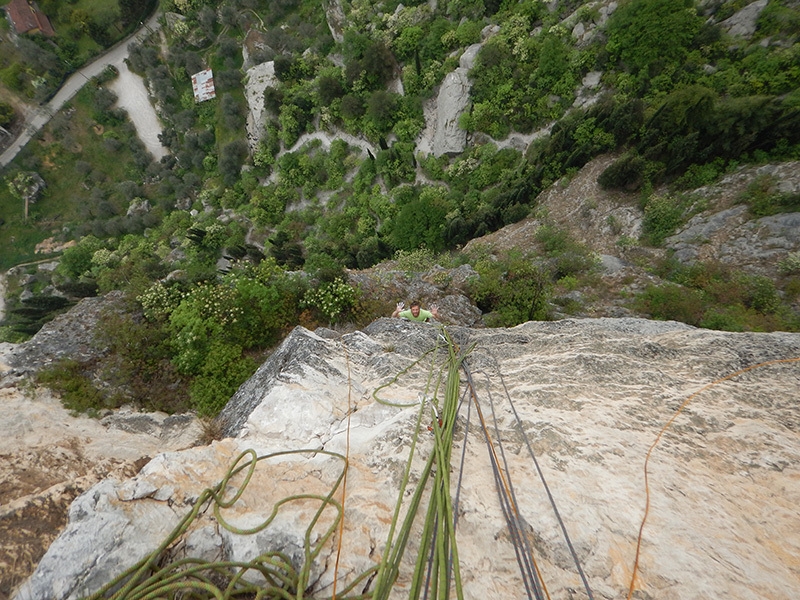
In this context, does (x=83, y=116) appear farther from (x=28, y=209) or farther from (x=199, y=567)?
(x=199, y=567)

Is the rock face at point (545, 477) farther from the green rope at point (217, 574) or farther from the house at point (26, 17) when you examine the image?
the house at point (26, 17)

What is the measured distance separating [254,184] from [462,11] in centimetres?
2449

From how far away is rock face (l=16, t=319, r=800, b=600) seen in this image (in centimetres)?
257

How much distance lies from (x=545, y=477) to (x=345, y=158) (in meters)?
31.0

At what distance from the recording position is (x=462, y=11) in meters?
25.3

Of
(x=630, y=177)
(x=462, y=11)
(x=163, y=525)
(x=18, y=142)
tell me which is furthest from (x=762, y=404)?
(x=18, y=142)

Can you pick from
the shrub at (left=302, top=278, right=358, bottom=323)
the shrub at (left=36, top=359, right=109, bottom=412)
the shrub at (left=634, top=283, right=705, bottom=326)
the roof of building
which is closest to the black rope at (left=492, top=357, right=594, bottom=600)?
the shrub at (left=302, top=278, right=358, bottom=323)

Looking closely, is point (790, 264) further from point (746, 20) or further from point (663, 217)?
point (746, 20)

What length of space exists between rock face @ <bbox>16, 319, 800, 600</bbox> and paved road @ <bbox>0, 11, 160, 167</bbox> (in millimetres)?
61669

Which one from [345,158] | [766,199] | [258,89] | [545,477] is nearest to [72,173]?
[258,89]

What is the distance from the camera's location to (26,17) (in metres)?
40.4

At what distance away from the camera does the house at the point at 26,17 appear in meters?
40.4

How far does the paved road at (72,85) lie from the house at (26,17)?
6115 mm

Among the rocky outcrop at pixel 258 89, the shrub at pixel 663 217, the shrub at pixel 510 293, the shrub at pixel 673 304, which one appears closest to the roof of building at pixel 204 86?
the rocky outcrop at pixel 258 89
